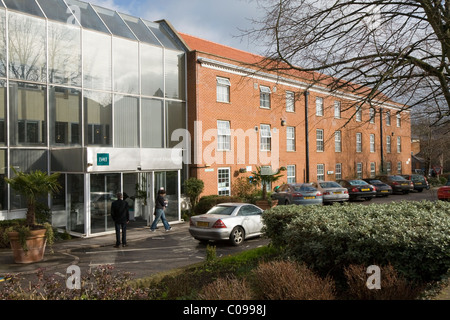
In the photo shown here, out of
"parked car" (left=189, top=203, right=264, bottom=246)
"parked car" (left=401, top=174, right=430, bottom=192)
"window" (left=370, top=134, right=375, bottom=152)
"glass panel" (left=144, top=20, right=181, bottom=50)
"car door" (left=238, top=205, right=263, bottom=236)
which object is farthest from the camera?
"window" (left=370, top=134, right=375, bottom=152)

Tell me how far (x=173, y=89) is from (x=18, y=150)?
8414mm

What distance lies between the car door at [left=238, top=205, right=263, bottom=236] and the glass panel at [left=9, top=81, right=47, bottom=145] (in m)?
8.42

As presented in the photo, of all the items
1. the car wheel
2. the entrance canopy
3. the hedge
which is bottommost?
the car wheel

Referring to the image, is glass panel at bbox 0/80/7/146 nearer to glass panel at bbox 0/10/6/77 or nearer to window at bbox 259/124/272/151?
glass panel at bbox 0/10/6/77

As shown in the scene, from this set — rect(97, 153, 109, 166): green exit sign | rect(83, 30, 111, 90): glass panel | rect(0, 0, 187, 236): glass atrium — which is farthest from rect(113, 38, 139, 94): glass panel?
rect(97, 153, 109, 166): green exit sign

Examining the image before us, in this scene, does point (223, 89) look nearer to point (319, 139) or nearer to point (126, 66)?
point (126, 66)

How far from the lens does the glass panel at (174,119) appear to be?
2037cm

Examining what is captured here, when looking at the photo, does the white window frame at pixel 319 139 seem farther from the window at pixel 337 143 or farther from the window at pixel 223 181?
the window at pixel 223 181

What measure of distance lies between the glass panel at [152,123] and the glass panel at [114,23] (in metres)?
3.21

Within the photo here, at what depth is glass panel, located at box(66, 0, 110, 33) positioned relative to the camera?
1720cm

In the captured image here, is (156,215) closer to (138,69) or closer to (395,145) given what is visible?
→ (138,69)

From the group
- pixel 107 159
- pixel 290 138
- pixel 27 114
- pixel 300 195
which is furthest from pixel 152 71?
pixel 290 138
